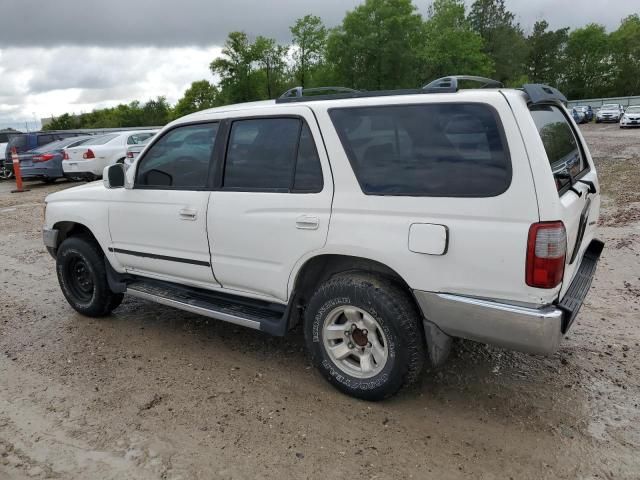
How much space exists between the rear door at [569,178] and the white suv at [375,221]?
0.02 metres

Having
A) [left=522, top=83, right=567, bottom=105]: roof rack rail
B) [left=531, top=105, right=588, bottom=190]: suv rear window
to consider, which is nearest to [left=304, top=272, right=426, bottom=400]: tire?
[left=531, top=105, right=588, bottom=190]: suv rear window

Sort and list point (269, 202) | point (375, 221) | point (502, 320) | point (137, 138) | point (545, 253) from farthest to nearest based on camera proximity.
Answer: point (137, 138) → point (269, 202) → point (375, 221) → point (502, 320) → point (545, 253)

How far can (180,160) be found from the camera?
13.1 ft

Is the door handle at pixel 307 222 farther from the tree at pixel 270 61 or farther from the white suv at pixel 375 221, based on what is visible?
the tree at pixel 270 61

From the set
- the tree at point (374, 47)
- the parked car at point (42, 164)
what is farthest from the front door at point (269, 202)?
the tree at point (374, 47)

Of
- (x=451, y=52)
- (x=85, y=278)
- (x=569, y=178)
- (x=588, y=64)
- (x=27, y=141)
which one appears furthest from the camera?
(x=588, y=64)

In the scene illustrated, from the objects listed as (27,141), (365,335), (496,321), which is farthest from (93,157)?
(496,321)

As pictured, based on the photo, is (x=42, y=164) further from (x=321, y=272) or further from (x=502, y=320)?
(x=502, y=320)

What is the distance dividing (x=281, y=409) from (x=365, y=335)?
703 millimetres

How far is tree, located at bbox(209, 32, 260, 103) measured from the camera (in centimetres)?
5731

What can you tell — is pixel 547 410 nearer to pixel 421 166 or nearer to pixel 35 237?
pixel 421 166

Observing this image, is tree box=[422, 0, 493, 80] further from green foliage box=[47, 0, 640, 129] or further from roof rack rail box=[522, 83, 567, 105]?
roof rack rail box=[522, 83, 567, 105]

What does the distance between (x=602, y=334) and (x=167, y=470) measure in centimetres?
336

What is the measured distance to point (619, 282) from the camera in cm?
529
